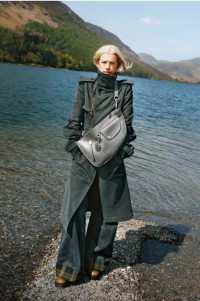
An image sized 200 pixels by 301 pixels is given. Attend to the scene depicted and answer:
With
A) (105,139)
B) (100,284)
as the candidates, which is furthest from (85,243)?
(105,139)

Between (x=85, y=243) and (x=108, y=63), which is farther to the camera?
(x=85, y=243)

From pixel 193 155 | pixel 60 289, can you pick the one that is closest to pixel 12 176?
pixel 60 289

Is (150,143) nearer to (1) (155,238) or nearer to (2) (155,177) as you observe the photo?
(2) (155,177)

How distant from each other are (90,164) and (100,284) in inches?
90.3

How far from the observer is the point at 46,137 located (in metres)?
21.5

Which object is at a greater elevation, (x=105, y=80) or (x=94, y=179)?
(x=105, y=80)

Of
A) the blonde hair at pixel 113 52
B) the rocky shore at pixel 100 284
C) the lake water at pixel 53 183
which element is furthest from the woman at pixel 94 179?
the lake water at pixel 53 183

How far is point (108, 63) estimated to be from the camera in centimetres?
531

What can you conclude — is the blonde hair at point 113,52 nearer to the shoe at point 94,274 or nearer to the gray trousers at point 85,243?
the gray trousers at point 85,243

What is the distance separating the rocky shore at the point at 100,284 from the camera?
5.79m

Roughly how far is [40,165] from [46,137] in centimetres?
675

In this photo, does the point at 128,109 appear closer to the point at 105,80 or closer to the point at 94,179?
the point at 105,80

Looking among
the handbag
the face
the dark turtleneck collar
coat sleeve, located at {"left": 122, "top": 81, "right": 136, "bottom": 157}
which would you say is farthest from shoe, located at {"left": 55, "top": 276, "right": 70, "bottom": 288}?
the face

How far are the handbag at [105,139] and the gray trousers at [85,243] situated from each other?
0.47 metres
